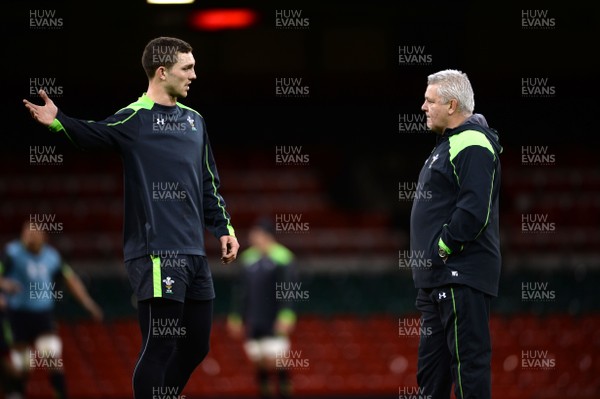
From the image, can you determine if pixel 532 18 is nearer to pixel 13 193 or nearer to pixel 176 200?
pixel 13 193

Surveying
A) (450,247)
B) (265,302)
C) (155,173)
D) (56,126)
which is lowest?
(265,302)

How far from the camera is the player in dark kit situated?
17.8 feet

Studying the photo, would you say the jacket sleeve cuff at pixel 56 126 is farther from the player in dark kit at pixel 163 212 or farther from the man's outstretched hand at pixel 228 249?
the man's outstretched hand at pixel 228 249

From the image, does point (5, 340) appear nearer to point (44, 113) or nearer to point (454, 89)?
point (44, 113)

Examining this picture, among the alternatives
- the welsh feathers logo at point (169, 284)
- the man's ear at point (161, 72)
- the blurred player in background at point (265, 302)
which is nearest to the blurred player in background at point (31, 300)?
the blurred player in background at point (265, 302)

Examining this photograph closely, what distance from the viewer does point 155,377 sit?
539 cm

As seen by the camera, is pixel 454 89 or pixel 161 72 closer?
pixel 161 72

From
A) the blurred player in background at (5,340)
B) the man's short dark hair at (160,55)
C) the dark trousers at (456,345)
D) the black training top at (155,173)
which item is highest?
the man's short dark hair at (160,55)

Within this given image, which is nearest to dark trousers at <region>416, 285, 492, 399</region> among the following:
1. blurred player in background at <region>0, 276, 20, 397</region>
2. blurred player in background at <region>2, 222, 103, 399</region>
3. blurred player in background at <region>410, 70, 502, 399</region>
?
blurred player in background at <region>410, 70, 502, 399</region>

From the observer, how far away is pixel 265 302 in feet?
43.0

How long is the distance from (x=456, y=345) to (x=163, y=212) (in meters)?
1.69

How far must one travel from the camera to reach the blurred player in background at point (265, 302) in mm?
13078

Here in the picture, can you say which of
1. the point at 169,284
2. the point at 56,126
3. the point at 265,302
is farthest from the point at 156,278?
the point at 265,302

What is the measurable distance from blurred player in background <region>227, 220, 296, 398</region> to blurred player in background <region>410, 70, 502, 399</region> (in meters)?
7.02
